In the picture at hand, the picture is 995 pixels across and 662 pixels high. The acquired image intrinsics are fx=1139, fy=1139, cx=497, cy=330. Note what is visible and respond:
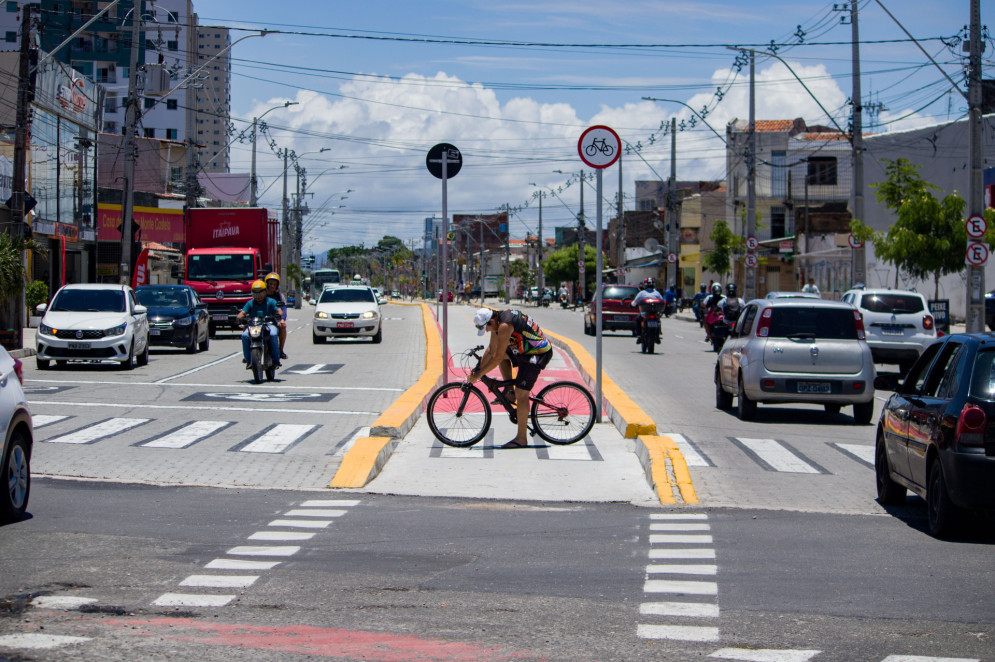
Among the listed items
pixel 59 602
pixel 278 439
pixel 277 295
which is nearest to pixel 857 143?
pixel 277 295

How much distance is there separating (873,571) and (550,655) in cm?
270

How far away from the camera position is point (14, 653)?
505cm

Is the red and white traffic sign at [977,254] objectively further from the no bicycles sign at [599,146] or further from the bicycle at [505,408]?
the bicycle at [505,408]

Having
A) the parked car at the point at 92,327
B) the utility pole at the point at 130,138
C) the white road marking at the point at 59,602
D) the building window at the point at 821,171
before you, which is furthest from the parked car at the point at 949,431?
the building window at the point at 821,171

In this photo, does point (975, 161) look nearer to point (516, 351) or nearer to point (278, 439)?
point (516, 351)

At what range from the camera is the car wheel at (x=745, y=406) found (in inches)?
624

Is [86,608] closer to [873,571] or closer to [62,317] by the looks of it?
[873,571]

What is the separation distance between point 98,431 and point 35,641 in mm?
8794

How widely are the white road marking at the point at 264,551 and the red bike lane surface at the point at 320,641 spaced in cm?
160

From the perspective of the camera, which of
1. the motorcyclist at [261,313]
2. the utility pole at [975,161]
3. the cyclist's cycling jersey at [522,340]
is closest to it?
the cyclist's cycling jersey at [522,340]

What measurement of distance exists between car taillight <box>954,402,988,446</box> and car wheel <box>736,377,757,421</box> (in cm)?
809

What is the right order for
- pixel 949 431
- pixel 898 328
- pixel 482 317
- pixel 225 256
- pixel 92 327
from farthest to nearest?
pixel 225 256 → pixel 898 328 → pixel 92 327 → pixel 482 317 → pixel 949 431

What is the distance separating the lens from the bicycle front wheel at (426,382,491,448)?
12406mm

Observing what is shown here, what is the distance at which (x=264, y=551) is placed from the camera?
7418 mm
